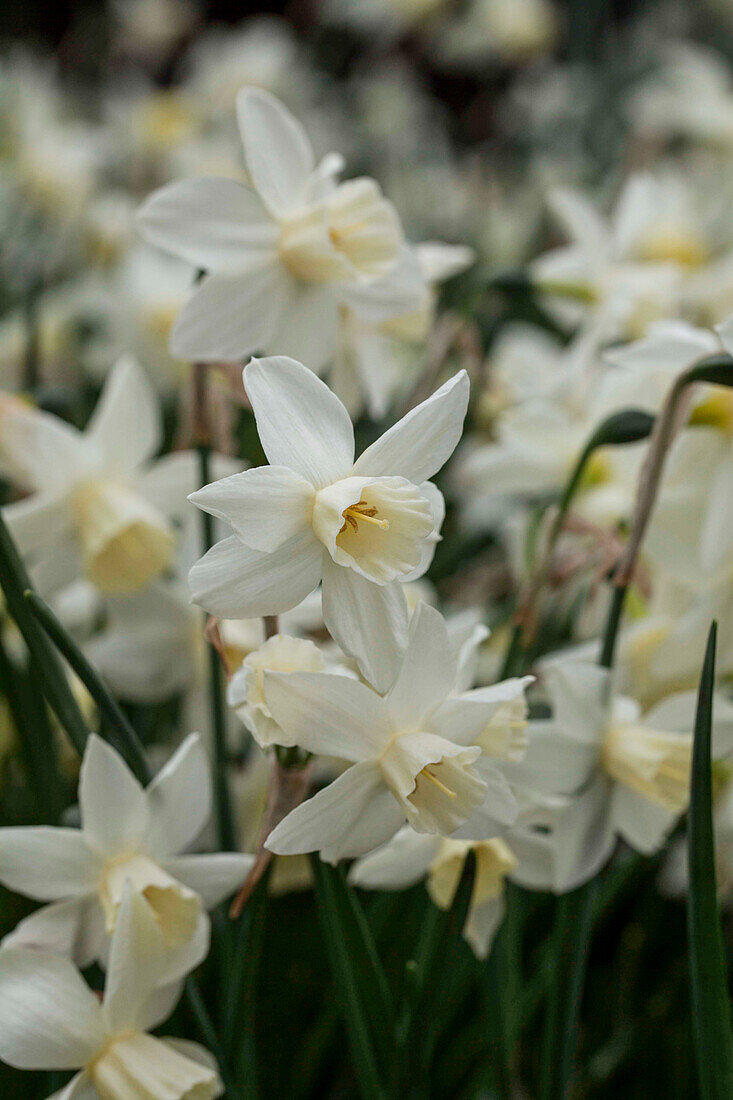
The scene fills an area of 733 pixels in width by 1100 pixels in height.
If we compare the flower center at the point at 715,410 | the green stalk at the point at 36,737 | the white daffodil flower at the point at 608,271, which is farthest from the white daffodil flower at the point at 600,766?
the white daffodil flower at the point at 608,271

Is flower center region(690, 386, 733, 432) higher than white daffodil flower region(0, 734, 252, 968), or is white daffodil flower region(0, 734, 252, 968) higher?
flower center region(690, 386, 733, 432)

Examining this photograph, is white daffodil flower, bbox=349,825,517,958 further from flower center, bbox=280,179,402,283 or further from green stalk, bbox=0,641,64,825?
flower center, bbox=280,179,402,283

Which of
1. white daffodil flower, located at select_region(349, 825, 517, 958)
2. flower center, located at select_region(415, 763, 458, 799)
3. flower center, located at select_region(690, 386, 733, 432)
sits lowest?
white daffodil flower, located at select_region(349, 825, 517, 958)

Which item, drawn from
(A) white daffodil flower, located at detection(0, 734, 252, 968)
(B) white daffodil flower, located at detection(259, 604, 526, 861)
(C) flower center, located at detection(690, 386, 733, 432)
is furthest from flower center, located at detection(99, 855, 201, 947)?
(C) flower center, located at detection(690, 386, 733, 432)

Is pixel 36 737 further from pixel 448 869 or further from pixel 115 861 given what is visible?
pixel 448 869

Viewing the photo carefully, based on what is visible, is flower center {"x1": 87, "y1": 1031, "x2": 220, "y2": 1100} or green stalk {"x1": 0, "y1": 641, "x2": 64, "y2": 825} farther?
green stalk {"x1": 0, "y1": 641, "x2": 64, "y2": 825}

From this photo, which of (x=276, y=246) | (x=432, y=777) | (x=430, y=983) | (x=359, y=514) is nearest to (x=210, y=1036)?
(x=430, y=983)
